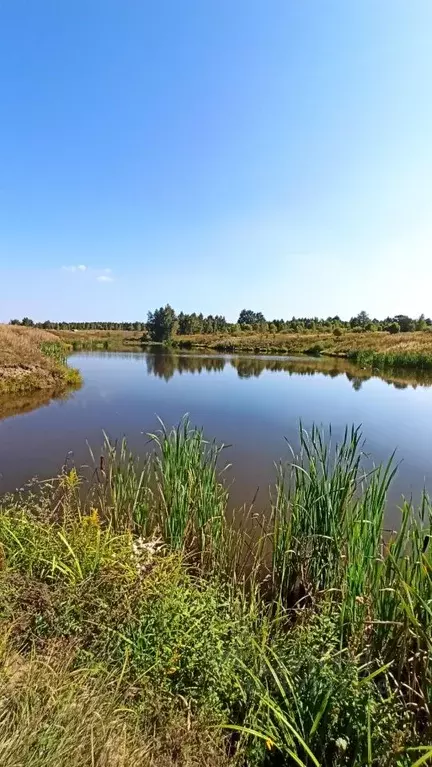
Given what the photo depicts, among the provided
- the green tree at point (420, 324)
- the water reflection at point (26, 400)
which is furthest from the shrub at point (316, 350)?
the water reflection at point (26, 400)

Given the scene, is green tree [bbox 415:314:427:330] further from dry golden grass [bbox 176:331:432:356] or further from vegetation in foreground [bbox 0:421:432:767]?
vegetation in foreground [bbox 0:421:432:767]

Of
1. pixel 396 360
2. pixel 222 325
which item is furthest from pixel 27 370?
pixel 222 325

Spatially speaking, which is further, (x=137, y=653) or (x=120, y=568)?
(x=120, y=568)

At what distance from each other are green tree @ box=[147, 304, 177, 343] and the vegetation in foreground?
230ft

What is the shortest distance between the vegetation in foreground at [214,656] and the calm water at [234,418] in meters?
3.12

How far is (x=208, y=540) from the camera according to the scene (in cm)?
426

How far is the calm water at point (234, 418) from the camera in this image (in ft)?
27.2

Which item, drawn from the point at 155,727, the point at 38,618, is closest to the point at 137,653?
the point at 155,727

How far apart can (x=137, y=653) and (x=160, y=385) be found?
19.0 m

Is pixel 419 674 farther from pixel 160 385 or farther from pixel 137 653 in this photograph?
pixel 160 385

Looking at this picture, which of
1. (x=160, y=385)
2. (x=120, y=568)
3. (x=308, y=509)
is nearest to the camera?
(x=120, y=568)

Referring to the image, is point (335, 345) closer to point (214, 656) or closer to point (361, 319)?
point (361, 319)

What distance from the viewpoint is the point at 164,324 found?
7356 cm

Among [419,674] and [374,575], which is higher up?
[374,575]
